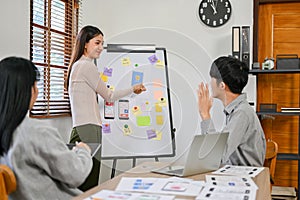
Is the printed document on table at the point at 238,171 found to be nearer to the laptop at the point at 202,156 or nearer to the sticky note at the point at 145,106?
the laptop at the point at 202,156

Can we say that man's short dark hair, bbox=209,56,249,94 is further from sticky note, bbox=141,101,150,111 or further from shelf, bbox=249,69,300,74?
shelf, bbox=249,69,300,74

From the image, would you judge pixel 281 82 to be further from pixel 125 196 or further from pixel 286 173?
pixel 125 196

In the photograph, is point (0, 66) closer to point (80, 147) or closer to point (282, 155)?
point (80, 147)

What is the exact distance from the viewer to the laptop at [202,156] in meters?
1.63

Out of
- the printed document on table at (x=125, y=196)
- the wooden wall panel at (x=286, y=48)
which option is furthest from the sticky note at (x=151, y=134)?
the wooden wall panel at (x=286, y=48)

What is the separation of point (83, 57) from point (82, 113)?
362 mm

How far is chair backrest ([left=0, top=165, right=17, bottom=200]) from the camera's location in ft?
3.67

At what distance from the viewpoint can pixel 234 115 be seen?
200cm

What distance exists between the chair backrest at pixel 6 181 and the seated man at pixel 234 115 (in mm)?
1015

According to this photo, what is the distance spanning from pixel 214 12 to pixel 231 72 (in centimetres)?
207

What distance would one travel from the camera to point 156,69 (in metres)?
2.36

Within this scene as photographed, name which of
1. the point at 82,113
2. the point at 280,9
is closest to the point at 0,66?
the point at 82,113

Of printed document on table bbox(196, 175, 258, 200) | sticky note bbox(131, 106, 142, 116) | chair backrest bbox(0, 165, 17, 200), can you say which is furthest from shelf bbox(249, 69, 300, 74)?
chair backrest bbox(0, 165, 17, 200)

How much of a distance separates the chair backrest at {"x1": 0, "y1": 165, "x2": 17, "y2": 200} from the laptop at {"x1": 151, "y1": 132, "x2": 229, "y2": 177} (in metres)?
0.69
